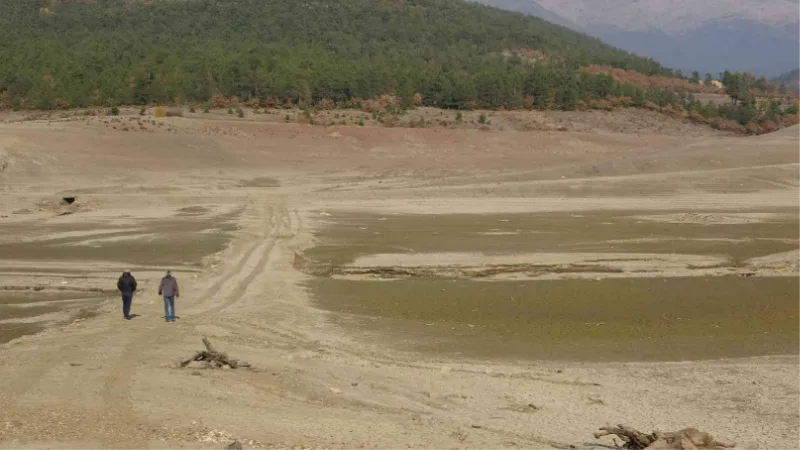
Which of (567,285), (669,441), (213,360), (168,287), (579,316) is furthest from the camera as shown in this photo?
(567,285)

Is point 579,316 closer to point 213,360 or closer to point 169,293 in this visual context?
point 213,360

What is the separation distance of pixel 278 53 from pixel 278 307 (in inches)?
2786

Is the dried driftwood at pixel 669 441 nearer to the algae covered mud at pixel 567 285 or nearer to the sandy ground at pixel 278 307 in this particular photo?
the sandy ground at pixel 278 307

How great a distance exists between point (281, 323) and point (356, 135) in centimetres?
4088

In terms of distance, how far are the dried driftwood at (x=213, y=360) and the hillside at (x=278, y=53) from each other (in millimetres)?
57817

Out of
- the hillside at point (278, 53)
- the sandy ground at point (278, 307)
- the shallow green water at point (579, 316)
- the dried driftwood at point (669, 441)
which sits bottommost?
the shallow green water at point (579, 316)

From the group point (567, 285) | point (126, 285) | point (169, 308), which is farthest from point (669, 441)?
point (567, 285)

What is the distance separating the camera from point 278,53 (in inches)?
3438

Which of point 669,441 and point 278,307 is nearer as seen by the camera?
point 669,441

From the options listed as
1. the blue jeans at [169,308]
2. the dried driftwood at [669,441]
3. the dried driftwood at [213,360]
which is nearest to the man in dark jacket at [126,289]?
the blue jeans at [169,308]

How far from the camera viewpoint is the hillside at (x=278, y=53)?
71.3 metres

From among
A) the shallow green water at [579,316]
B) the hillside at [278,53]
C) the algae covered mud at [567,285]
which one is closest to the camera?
the shallow green water at [579,316]

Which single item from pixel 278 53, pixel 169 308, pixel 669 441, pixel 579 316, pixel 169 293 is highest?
pixel 278 53

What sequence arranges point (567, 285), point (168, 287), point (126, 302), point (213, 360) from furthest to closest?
point (567, 285) → point (126, 302) → point (168, 287) → point (213, 360)
